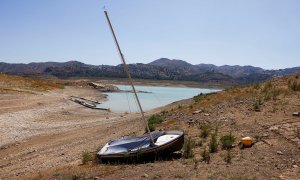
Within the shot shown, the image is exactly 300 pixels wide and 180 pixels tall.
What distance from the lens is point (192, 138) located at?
1614cm

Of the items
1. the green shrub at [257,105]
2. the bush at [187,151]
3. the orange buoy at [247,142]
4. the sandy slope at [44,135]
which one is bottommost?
the sandy slope at [44,135]

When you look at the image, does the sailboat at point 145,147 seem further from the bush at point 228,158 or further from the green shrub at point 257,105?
the green shrub at point 257,105

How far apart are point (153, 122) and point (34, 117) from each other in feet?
42.1

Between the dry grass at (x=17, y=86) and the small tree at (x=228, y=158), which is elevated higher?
the dry grass at (x=17, y=86)

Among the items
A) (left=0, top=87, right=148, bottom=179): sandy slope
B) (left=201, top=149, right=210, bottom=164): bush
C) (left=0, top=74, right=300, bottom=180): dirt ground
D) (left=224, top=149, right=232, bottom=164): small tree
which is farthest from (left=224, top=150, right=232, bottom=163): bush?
(left=0, top=87, right=148, bottom=179): sandy slope

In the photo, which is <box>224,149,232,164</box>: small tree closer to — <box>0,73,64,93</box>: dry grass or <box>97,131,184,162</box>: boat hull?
<box>97,131,184,162</box>: boat hull

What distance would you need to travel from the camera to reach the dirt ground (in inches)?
450

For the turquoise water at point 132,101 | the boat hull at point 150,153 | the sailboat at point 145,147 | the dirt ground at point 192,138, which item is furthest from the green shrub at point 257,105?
the turquoise water at point 132,101

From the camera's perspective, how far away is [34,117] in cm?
3111

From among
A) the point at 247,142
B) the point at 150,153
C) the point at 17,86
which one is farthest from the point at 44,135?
the point at 17,86

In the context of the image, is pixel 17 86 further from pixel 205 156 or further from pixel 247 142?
pixel 205 156

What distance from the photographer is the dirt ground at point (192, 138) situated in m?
11.4

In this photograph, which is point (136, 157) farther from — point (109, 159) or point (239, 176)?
point (239, 176)

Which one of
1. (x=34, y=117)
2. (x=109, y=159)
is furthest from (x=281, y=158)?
(x=34, y=117)
